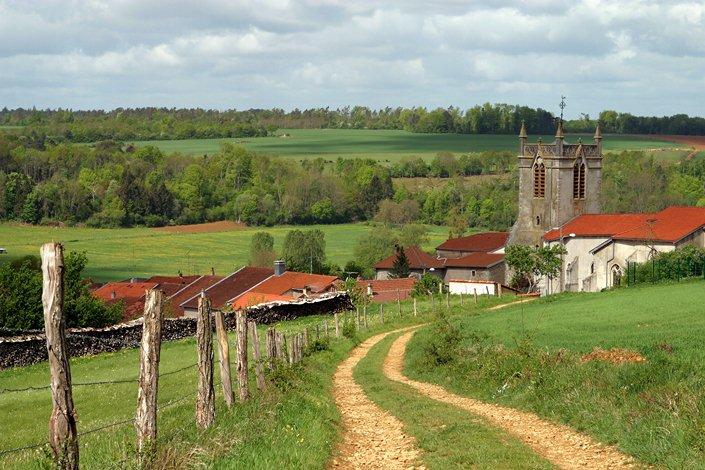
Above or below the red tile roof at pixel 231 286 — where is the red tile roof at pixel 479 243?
below

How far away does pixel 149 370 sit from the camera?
1308 centimetres

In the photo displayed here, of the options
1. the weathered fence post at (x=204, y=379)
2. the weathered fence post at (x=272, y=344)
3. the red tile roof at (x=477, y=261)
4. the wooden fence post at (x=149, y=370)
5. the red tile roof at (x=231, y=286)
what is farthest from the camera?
the red tile roof at (x=477, y=261)

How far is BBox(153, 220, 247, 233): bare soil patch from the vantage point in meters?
156

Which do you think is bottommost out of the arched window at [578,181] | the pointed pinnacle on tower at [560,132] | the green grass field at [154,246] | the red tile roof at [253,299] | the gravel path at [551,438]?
the green grass field at [154,246]

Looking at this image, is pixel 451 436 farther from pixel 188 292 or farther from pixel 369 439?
pixel 188 292

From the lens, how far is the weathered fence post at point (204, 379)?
1576cm

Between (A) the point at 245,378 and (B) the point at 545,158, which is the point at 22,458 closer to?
(A) the point at 245,378

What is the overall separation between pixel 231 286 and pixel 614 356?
173ft

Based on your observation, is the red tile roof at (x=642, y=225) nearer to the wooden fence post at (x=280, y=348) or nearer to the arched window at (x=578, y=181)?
the arched window at (x=578, y=181)

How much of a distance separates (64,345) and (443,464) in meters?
5.39

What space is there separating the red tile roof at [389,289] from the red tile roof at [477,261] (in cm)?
1091

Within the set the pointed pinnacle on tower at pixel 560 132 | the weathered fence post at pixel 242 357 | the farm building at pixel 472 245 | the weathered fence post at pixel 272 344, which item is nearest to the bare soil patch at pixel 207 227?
the farm building at pixel 472 245

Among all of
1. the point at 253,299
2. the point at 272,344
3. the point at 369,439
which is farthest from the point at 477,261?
the point at 369,439

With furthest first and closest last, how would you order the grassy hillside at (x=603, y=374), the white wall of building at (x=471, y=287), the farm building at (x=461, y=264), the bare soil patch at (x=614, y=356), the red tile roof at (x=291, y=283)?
the farm building at (x=461, y=264) → the white wall of building at (x=471, y=287) → the red tile roof at (x=291, y=283) → the bare soil patch at (x=614, y=356) → the grassy hillside at (x=603, y=374)
